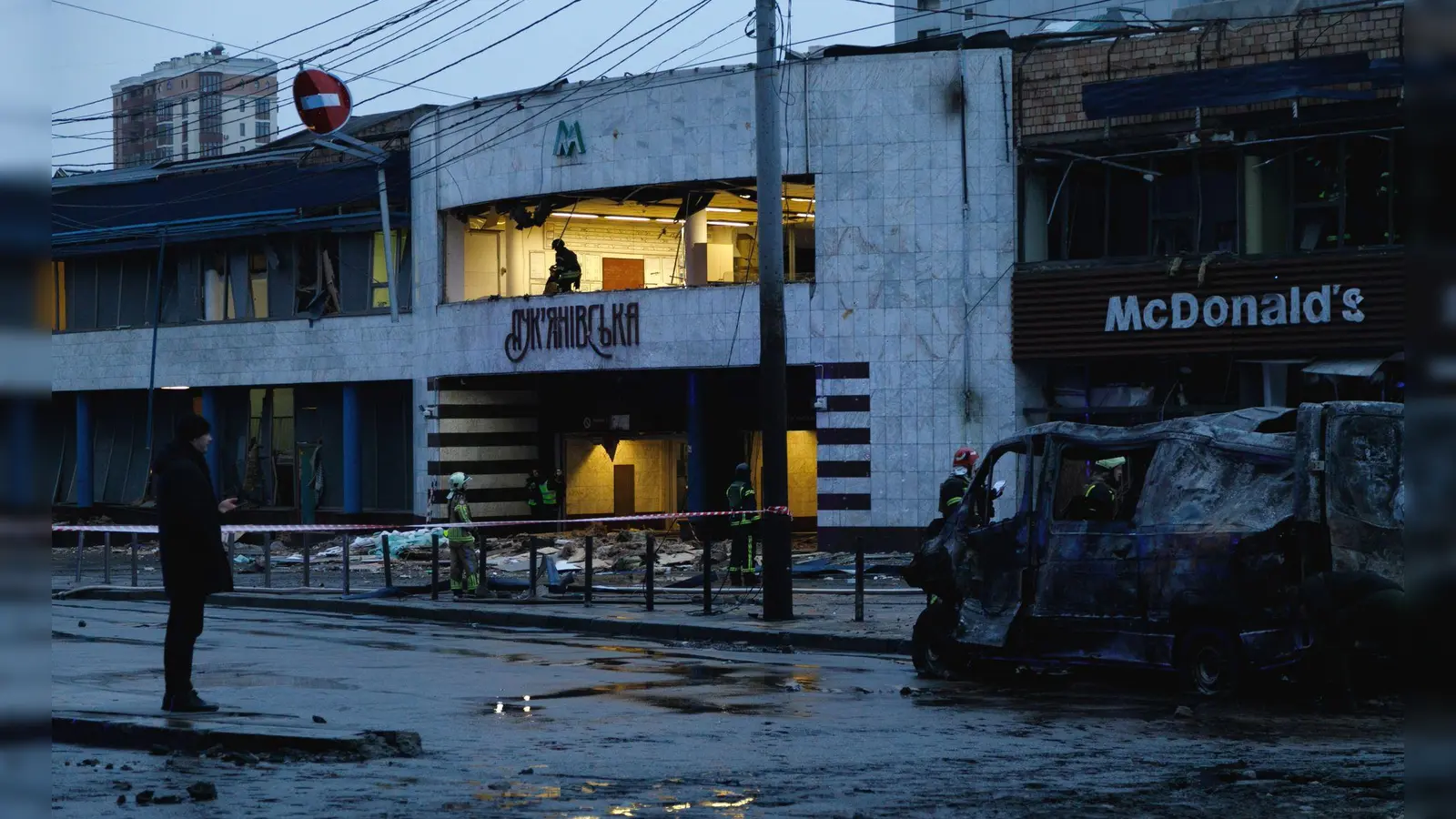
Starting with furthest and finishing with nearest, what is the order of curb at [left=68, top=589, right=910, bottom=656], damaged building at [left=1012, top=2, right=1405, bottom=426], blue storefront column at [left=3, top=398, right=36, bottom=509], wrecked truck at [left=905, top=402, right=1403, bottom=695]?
damaged building at [left=1012, top=2, right=1405, bottom=426]
curb at [left=68, top=589, right=910, bottom=656]
wrecked truck at [left=905, top=402, right=1403, bottom=695]
blue storefront column at [left=3, top=398, right=36, bottom=509]

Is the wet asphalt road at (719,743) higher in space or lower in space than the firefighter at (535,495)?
lower

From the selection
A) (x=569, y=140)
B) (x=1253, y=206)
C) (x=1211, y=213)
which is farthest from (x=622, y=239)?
(x=1253, y=206)

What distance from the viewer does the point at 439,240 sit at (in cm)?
3688

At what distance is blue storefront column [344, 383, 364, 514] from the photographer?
131 ft

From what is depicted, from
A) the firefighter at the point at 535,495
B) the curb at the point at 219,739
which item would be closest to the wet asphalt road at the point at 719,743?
the curb at the point at 219,739

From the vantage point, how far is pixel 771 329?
64.5ft

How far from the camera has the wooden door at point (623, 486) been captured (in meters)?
39.2

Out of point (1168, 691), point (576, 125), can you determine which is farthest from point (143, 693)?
point (576, 125)

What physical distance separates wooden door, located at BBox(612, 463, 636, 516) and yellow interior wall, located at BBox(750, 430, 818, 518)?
3.27 meters

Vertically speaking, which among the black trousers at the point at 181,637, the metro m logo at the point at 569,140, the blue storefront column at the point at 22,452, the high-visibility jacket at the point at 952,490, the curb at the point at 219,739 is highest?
the metro m logo at the point at 569,140

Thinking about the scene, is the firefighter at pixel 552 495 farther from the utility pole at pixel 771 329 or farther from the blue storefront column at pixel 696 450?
the utility pole at pixel 771 329

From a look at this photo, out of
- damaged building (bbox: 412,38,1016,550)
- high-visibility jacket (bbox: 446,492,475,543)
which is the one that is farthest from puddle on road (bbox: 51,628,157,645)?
damaged building (bbox: 412,38,1016,550)

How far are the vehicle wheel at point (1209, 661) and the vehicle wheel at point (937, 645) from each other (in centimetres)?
237

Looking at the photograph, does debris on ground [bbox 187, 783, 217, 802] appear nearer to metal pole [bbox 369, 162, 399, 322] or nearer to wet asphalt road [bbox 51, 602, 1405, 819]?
wet asphalt road [bbox 51, 602, 1405, 819]
